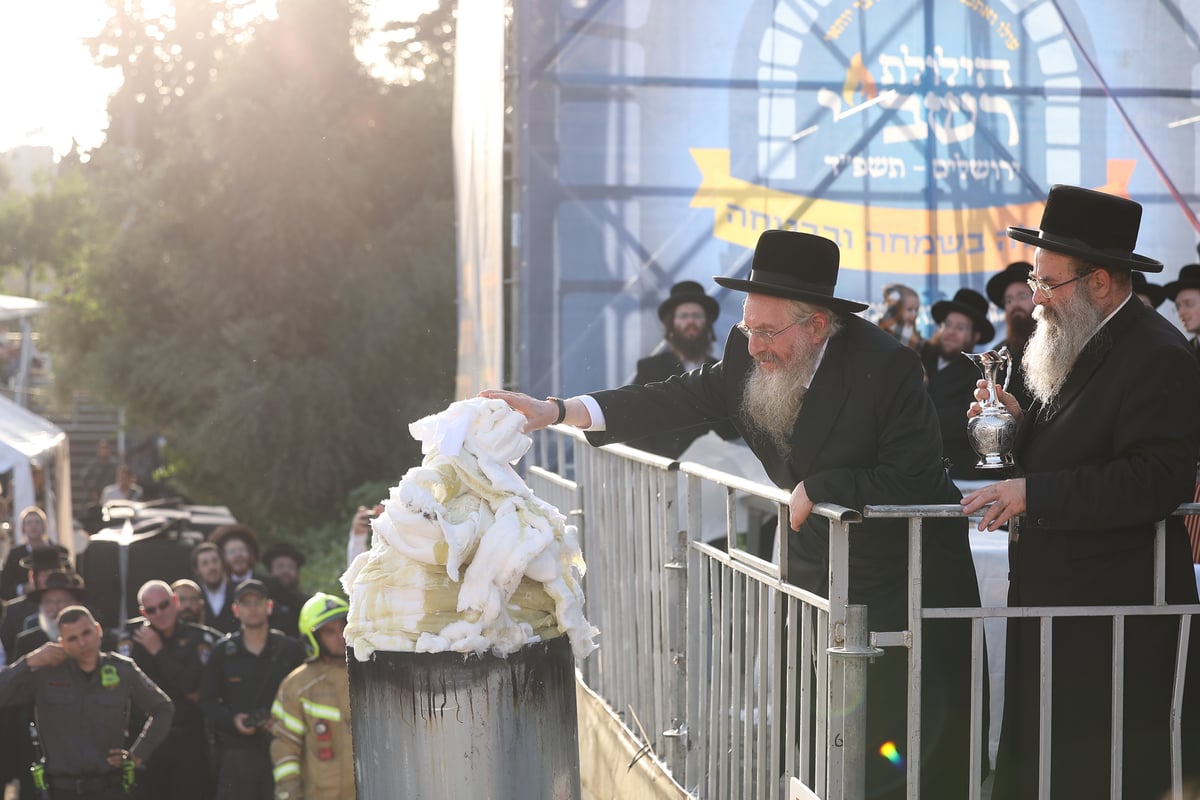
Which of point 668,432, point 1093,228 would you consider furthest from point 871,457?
point 668,432

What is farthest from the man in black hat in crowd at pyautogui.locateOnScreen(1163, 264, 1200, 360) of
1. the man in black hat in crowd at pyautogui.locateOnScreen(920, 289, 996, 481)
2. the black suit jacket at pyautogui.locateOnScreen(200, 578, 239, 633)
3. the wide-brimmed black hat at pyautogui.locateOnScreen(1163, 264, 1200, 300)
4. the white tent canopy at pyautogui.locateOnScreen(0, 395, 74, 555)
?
the white tent canopy at pyautogui.locateOnScreen(0, 395, 74, 555)

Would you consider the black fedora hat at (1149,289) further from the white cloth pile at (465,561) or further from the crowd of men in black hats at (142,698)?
the crowd of men in black hats at (142,698)

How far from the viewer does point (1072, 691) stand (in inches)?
135

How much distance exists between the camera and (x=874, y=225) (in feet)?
31.0

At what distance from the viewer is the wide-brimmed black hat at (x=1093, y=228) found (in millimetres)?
3381

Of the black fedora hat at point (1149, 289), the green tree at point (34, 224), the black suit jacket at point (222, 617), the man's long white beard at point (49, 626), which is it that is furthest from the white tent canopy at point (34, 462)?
the green tree at point (34, 224)

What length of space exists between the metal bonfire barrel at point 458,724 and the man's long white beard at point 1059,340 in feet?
4.51

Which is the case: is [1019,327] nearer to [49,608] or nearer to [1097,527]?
[1097,527]

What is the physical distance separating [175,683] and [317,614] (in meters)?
1.86

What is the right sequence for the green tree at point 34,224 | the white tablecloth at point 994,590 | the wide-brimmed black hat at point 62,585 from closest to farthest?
the white tablecloth at point 994,590 < the wide-brimmed black hat at point 62,585 < the green tree at point 34,224

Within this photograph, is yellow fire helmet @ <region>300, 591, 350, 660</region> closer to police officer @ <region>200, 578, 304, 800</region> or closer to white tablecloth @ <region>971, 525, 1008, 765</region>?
police officer @ <region>200, 578, 304, 800</region>

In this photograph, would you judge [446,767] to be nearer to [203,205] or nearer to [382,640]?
[382,640]

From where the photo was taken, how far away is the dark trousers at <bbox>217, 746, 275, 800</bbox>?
26.1 ft

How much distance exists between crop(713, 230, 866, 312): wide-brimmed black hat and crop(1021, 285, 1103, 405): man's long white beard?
46 cm
